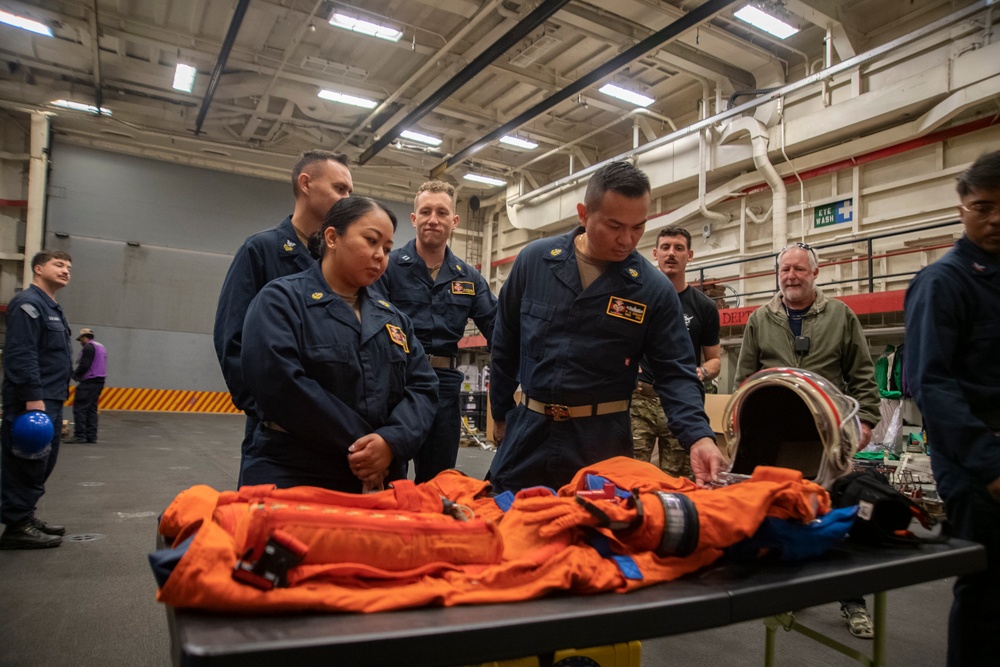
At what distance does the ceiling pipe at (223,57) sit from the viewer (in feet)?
32.7

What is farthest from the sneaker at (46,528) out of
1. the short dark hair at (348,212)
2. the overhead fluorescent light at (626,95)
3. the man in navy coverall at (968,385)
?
the overhead fluorescent light at (626,95)

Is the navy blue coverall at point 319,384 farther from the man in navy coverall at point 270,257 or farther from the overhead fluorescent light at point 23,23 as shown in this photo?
the overhead fluorescent light at point 23,23

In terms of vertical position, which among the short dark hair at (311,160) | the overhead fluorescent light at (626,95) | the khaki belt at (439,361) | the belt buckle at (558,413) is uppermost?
the overhead fluorescent light at (626,95)

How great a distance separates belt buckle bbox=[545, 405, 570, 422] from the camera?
7.45 feet

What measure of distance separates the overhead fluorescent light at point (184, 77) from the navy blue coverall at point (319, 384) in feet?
43.6

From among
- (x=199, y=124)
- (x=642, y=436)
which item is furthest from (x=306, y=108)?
(x=642, y=436)

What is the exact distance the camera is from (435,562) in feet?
3.80

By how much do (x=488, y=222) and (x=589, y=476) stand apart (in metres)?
18.1

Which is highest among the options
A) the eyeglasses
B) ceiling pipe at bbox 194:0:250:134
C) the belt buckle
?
ceiling pipe at bbox 194:0:250:134

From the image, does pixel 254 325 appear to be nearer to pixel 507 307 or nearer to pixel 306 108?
pixel 507 307

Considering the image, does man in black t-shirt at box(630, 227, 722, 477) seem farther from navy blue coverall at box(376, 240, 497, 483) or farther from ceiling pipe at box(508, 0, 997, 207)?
ceiling pipe at box(508, 0, 997, 207)

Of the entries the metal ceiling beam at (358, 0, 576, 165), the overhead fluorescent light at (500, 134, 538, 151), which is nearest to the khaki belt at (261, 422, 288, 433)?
the metal ceiling beam at (358, 0, 576, 165)

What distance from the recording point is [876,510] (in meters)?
1.68

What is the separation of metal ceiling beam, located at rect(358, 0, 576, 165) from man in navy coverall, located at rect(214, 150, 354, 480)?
7758 millimetres
